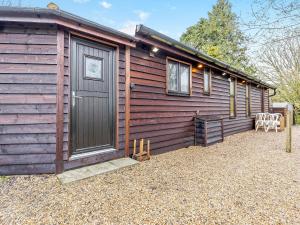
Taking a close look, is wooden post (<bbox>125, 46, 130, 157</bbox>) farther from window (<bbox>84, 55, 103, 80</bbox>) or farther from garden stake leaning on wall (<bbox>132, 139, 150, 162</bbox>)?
window (<bbox>84, 55, 103, 80</bbox>)

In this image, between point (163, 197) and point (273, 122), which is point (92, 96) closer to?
point (163, 197)

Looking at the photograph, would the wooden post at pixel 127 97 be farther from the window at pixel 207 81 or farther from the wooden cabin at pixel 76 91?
the window at pixel 207 81

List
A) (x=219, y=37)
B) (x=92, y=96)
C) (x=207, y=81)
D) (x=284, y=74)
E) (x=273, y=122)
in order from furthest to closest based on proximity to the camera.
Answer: (x=219, y=37)
(x=284, y=74)
(x=273, y=122)
(x=207, y=81)
(x=92, y=96)

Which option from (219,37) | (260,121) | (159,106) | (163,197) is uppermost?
(219,37)

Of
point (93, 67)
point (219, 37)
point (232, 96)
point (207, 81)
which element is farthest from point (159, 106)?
point (219, 37)

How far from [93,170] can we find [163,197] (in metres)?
1.32

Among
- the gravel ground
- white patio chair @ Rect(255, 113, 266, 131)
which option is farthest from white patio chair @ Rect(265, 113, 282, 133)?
the gravel ground

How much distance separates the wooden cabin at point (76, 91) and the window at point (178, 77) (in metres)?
0.07

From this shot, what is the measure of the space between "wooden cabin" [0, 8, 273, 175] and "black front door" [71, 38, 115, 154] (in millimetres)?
17

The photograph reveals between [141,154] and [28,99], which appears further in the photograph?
[141,154]

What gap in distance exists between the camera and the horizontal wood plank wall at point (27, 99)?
274 cm

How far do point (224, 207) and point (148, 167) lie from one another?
1590 mm

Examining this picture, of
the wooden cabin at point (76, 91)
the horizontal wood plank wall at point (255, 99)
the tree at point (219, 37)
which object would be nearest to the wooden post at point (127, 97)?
the wooden cabin at point (76, 91)

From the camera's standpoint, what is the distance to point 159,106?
440 centimetres
